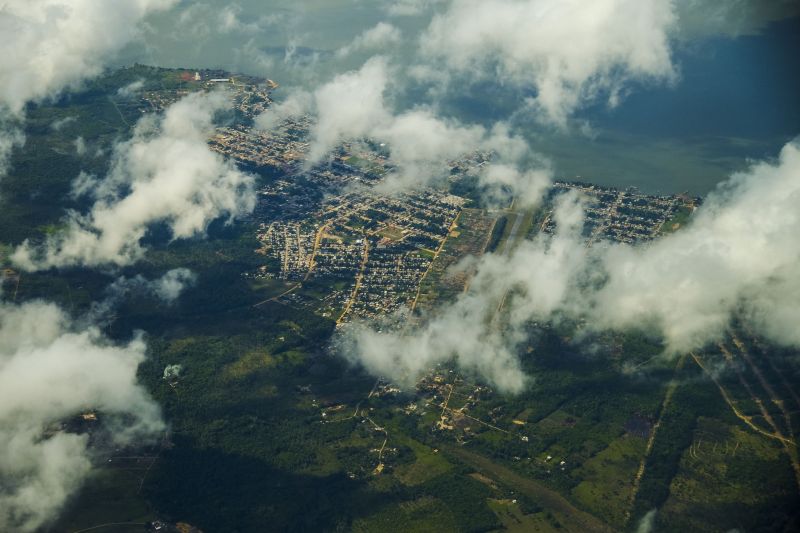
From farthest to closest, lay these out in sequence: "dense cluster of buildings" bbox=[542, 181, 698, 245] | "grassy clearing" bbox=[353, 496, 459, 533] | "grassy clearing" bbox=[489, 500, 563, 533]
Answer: "dense cluster of buildings" bbox=[542, 181, 698, 245] < "grassy clearing" bbox=[489, 500, 563, 533] < "grassy clearing" bbox=[353, 496, 459, 533]

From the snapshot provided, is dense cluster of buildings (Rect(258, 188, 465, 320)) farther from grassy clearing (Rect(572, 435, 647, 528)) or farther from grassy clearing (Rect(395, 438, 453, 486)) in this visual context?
grassy clearing (Rect(572, 435, 647, 528))

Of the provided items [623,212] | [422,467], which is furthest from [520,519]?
[623,212]

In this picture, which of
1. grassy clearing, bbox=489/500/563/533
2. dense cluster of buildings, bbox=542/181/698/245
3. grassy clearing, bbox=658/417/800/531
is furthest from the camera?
dense cluster of buildings, bbox=542/181/698/245

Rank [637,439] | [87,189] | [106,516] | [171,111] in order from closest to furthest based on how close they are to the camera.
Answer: [106,516], [637,439], [87,189], [171,111]

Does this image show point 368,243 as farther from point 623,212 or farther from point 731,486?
point 731,486

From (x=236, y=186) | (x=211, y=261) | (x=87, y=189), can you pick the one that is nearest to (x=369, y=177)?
(x=236, y=186)

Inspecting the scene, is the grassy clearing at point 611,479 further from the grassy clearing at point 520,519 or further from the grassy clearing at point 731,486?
the grassy clearing at point 520,519

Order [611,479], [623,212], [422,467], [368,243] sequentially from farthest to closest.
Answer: [623,212] → [368,243] → [422,467] → [611,479]

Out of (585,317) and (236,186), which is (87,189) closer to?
(236,186)

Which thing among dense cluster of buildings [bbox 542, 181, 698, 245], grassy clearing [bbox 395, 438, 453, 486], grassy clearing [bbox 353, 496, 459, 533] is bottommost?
grassy clearing [bbox 353, 496, 459, 533]

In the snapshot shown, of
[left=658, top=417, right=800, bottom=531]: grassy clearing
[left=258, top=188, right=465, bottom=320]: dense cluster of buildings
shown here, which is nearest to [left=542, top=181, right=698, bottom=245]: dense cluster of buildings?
[left=258, top=188, right=465, bottom=320]: dense cluster of buildings

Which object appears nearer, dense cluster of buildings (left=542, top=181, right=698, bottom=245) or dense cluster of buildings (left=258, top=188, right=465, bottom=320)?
dense cluster of buildings (left=258, top=188, right=465, bottom=320)
